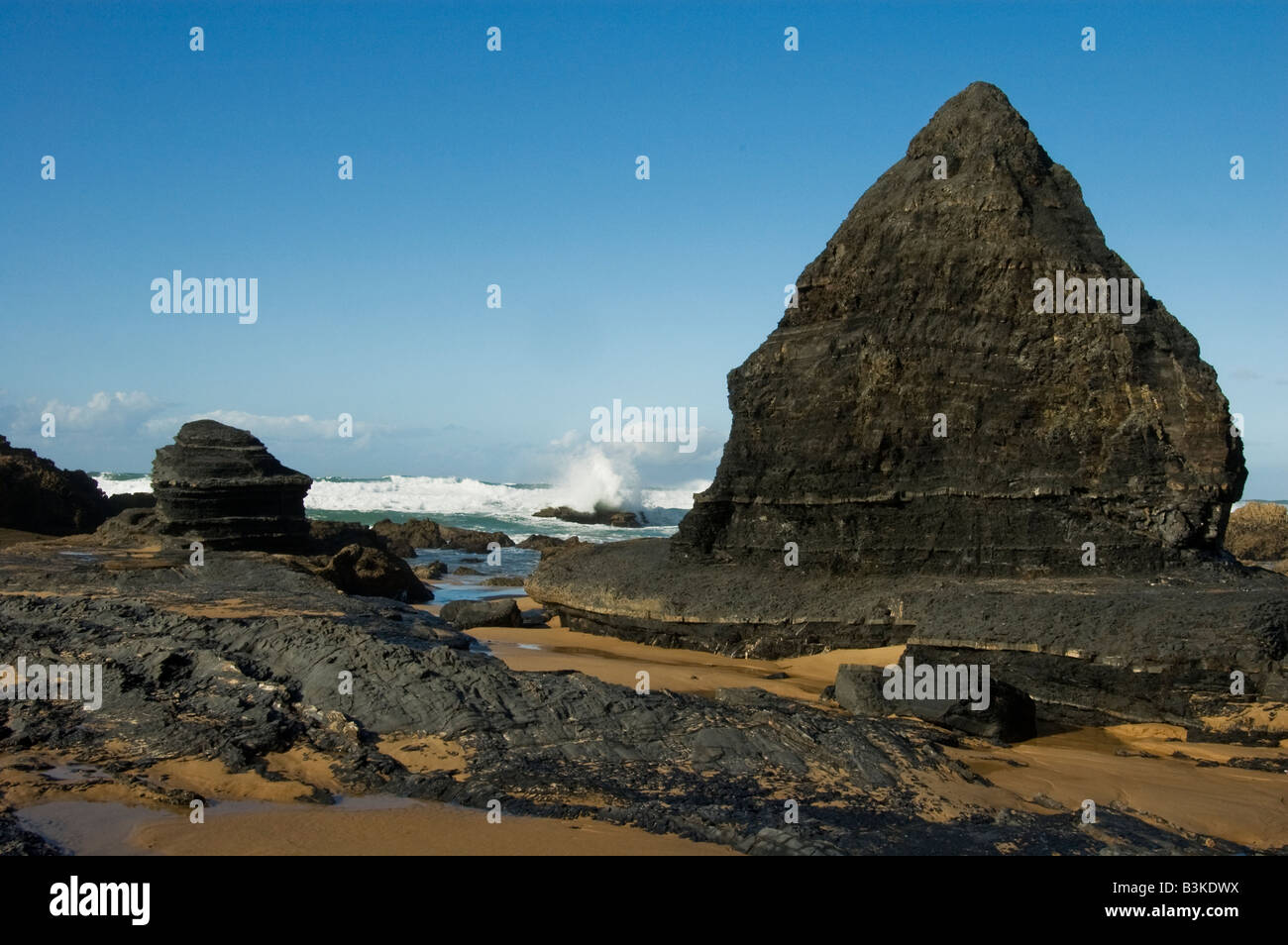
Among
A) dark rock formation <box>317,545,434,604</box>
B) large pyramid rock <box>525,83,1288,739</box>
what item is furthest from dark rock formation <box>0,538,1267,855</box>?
dark rock formation <box>317,545,434,604</box>

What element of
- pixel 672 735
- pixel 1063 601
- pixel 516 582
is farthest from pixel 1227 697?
pixel 516 582

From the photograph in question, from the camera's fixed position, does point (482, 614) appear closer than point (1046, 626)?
No

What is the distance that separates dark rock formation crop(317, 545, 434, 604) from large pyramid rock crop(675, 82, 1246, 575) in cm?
568

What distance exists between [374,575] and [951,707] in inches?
404

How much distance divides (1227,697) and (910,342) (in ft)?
15.2

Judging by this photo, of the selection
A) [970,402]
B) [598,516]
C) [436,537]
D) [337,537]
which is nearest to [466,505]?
[598,516]

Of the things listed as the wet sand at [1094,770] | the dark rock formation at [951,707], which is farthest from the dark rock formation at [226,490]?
the dark rock formation at [951,707]

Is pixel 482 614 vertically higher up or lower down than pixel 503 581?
higher up

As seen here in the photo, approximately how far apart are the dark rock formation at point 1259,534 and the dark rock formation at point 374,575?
20066 mm

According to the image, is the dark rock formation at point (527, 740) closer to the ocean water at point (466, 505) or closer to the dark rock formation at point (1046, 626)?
the dark rock formation at point (1046, 626)

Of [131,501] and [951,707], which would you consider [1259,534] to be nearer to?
[951,707]

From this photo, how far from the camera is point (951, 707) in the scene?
7.30 m

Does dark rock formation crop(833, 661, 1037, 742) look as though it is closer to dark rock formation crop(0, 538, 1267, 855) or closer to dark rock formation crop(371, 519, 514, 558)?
dark rock formation crop(0, 538, 1267, 855)

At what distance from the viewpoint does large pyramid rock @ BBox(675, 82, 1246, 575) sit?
→ 947cm
